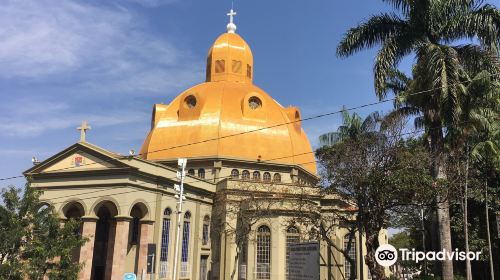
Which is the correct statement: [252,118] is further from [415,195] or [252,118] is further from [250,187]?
[415,195]

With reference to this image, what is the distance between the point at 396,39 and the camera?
20.2 meters

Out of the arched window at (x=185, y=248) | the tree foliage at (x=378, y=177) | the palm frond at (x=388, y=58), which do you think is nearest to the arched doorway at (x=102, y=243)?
the arched window at (x=185, y=248)

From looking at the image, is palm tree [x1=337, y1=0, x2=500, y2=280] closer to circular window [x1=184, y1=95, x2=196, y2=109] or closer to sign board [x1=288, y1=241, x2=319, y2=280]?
sign board [x1=288, y1=241, x2=319, y2=280]

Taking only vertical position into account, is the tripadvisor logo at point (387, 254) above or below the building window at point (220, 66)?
below

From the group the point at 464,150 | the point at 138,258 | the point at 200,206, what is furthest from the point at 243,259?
the point at 464,150

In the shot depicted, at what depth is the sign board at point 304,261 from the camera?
35.2 feet

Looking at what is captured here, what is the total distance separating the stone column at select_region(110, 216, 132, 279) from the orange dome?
1085 centimetres

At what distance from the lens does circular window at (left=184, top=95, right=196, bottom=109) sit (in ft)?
133

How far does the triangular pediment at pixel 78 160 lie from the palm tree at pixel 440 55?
56.5ft

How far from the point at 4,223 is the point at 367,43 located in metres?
17.9

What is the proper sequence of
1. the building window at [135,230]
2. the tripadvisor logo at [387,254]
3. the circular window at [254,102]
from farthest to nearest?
the circular window at [254,102] < the building window at [135,230] < the tripadvisor logo at [387,254]

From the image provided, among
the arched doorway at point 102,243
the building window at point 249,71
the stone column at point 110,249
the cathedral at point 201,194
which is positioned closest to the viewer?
the stone column at point 110,249

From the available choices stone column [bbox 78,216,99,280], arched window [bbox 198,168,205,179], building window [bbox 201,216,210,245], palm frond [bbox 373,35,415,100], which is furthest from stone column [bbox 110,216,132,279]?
palm frond [bbox 373,35,415,100]

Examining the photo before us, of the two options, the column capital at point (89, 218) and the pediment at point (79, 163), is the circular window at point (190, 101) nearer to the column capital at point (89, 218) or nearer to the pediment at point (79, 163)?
the pediment at point (79, 163)
